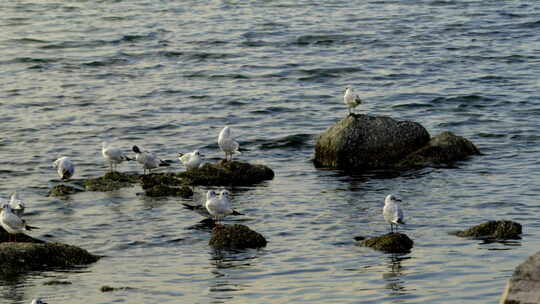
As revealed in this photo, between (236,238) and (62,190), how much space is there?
20.8 feet

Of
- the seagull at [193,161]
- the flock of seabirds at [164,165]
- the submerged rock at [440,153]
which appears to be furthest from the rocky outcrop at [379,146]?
the seagull at [193,161]

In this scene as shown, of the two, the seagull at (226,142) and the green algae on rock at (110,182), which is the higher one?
the seagull at (226,142)

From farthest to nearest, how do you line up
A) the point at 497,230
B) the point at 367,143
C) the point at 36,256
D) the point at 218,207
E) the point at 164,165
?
the point at 164,165, the point at 367,143, the point at 218,207, the point at 497,230, the point at 36,256

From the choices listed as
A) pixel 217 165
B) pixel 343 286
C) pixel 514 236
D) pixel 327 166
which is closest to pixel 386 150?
pixel 327 166

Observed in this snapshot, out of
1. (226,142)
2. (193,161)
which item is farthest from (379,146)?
(193,161)

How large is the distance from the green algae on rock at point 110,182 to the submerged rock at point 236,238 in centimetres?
565

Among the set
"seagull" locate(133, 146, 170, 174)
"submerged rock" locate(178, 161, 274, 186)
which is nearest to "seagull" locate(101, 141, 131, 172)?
"seagull" locate(133, 146, 170, 174)

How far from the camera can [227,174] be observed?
2412 centimetres

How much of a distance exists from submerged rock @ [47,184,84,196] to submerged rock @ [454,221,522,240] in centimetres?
907

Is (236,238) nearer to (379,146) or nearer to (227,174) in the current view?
(227,174)

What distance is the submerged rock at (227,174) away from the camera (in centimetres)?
2406

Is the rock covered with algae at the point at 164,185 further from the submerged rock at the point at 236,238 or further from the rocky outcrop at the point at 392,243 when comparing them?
the rocky outcrop at the point at 392,243

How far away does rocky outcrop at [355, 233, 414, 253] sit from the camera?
59.3 ft

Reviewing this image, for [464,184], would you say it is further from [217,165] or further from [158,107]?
[158,107]
